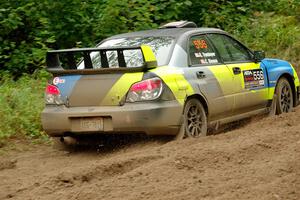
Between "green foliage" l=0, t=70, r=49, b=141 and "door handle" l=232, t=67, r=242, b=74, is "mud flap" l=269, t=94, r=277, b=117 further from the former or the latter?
"green foliage" l=0, t=70, r=49, b=141

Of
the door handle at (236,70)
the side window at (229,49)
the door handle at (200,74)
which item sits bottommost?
the door handle at (236,70)

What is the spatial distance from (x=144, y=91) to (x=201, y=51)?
4.88 ft

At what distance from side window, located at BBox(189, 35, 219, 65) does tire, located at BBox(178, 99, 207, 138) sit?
2.00 feet

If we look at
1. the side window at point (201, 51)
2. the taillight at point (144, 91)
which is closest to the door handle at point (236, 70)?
the side window at point (201, 51)

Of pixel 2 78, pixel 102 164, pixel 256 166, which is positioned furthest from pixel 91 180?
pixel 2 78

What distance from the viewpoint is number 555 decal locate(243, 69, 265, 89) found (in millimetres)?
9587

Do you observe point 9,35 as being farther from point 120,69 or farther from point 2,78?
point 120,69

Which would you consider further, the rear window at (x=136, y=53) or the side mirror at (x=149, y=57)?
the rear window at (x=136, y=53)

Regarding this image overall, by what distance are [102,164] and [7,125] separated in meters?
3.19

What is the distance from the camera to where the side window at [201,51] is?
8.91 meters

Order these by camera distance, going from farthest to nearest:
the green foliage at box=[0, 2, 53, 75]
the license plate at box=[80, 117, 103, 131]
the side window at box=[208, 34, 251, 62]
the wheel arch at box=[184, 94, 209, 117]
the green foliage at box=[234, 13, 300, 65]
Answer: the green foliage at box=[234, 13, 300, 65]
the green foliage at box=[0, 2, 53, 75]
the side window at box=[208, 34, 251, 62]
the wheel arch at box=[184, 94, 209, 117]
the license plate at box=[80, 117, 103, 131]

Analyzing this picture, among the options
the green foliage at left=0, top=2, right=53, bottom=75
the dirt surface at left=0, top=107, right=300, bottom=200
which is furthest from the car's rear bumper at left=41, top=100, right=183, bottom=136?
the green foliage at left=0, top=2, right=53, bottom=75

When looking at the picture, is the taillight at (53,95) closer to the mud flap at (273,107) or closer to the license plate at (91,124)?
the license plate at (91,124)

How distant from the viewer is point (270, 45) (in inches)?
630
